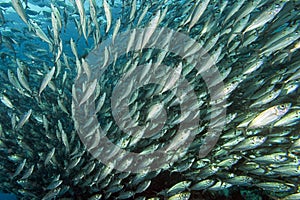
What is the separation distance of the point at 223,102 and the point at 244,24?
1.48 meters

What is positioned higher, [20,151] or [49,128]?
[49,128]

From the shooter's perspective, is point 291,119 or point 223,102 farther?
point 223,102

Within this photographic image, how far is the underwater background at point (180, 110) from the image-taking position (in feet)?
13.8

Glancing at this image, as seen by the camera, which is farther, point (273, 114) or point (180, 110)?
point (180, 110)

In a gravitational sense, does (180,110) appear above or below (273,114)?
below

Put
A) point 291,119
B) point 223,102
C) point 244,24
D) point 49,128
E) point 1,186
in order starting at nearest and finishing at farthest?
1. point 291,119
2. point 244,24
3. point 223,102
4. point 49,128
5. point 1,186

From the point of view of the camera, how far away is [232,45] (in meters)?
4.79

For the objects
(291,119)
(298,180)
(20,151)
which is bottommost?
(20,151)

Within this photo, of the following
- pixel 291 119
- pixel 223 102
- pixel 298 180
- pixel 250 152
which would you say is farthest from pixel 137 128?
pixel 298 180

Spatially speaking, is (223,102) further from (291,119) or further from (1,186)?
(1,186)

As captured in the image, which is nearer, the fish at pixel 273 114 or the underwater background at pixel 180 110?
the fish at pixel 273 114

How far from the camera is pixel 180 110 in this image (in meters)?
5.16

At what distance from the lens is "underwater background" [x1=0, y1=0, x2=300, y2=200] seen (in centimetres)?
421

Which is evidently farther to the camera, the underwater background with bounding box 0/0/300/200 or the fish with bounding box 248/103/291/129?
the underwater background with bounding box 0/0/300/200
